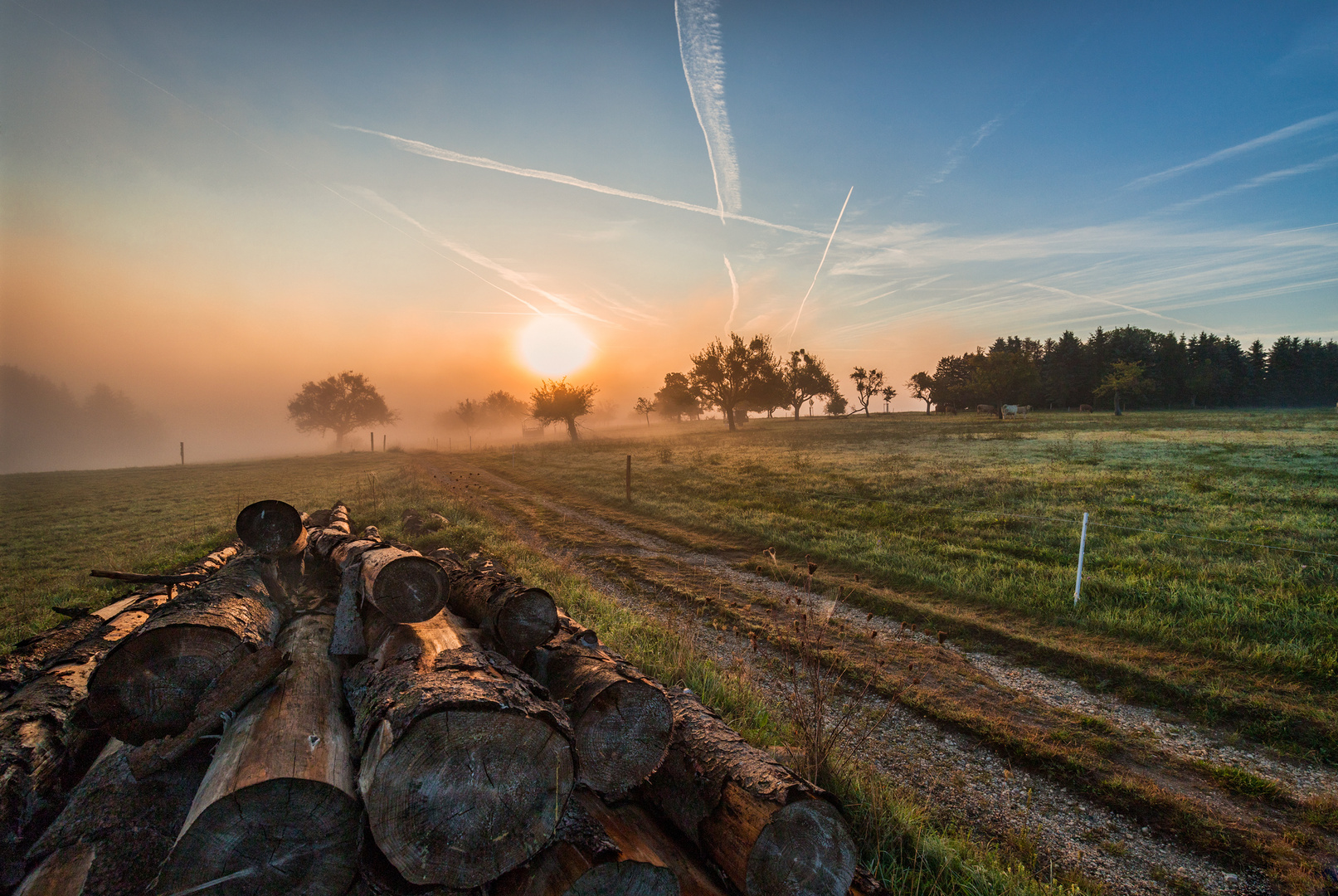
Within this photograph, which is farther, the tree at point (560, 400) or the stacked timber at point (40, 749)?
the tree at point (560, 400)

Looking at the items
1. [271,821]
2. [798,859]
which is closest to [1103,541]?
[798,859]

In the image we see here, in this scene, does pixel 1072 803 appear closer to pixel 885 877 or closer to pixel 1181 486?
pixel 885 877

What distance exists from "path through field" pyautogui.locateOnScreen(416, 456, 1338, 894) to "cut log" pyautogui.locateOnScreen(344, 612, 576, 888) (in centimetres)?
241

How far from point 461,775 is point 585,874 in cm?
70

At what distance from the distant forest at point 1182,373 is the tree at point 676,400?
41.9m

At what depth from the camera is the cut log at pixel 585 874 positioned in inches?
90.5

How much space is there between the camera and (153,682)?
123 inches

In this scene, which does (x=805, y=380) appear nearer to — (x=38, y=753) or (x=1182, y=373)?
(x=1182, y=373)

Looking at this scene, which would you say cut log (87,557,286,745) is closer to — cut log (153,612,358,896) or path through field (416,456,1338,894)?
cut log (153,612,358,896)

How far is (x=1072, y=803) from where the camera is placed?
4.50 m

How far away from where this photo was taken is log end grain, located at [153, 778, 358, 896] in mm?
2219

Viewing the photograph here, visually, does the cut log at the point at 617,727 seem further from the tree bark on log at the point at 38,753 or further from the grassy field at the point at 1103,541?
the grassy field at the point at 1103,541

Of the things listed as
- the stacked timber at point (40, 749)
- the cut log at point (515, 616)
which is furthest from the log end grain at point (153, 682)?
the cut log at point (515, 616)

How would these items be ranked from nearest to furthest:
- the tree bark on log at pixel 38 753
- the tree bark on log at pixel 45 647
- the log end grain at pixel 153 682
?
the tree bark on log at pixel 38 753, the log end grain at pixel 153 682, the tree bark on log at pixel 45 647
